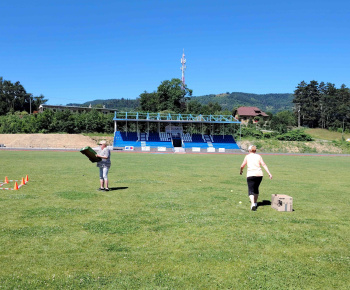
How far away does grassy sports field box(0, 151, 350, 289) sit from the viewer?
5.20 m

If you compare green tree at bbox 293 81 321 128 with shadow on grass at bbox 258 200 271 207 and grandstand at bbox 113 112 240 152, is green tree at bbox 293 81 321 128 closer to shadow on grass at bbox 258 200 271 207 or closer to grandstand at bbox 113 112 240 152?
Answer: grandstand at bbox 113 112 240 152

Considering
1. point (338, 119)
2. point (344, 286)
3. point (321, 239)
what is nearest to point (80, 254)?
point (344, 286)

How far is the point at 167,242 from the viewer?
6.85 m

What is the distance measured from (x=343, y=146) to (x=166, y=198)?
63073 mm

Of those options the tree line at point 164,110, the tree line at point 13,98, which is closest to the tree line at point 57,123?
the tree line at point 164,110

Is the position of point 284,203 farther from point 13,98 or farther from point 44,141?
point 13,98

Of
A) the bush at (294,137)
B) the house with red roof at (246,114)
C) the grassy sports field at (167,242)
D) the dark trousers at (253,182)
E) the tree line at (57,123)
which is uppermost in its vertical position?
the house with red roof at (246,114)

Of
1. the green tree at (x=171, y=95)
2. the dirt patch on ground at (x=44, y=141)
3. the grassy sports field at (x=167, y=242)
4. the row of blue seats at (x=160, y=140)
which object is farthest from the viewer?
the green tree at (x=171, y=95)

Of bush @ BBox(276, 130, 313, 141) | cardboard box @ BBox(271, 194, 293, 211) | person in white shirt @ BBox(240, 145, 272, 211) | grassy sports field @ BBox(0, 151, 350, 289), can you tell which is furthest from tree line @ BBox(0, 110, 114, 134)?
cardboard box @ BBox(271, 194, 293, 211)

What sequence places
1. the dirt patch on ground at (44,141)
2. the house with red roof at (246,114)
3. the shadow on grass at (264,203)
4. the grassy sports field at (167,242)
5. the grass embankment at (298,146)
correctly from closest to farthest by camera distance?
the grassy sports field at (167,242) → the shadow on grass at (264,203) → the grass embankment at (298,146) → the dirt patch on ground at (44,141) → the house with red roof at (246,114)

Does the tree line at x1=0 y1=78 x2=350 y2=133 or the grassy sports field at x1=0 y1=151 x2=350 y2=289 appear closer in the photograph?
the grassy sports field at x1=0 y1=151 x2=350 y2=289

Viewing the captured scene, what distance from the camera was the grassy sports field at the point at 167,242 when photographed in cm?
520

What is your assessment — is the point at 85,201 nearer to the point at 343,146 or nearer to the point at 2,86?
the point at 343,146

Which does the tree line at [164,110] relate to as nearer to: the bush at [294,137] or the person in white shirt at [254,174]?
the bush at [294,137]
